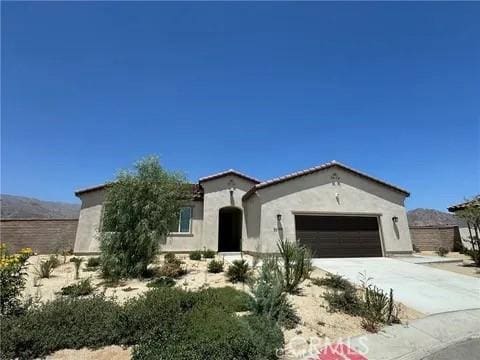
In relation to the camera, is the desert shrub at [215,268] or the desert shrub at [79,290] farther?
the desert shrub at [215,268]

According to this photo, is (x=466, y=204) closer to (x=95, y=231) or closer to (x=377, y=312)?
(x=377, y=312)

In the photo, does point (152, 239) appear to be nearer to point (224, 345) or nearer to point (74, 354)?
point (74, 354)

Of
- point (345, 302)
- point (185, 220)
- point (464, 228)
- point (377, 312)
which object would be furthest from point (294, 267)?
point (464, 228)

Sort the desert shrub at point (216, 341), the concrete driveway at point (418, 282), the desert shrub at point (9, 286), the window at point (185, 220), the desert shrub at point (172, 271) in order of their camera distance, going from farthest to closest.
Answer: the window at point (185, 220)
the desert shrub at point (172, 271)
the concrete driveway at point (418, 282)
the desert shrub at point (9, 286)
the desert shrub at point (216, 341)

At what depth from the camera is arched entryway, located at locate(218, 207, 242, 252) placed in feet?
76.8

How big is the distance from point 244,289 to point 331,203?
1029 cm

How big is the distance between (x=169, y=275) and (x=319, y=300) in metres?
5.98

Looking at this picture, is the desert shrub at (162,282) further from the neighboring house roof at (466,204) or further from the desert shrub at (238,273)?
the neighboring house roof at (466,204)

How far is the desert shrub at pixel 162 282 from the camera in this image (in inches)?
396

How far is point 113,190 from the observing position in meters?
12.7

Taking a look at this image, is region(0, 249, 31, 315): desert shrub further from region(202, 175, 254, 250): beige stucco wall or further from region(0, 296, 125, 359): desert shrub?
region(202, 175, 254, 250): beige stucco wall

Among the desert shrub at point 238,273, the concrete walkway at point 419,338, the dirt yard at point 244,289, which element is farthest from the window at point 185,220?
the concrete walkway at point 419,338

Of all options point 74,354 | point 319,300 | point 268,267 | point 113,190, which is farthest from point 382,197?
point 74,354

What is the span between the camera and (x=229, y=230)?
81.8 feet
